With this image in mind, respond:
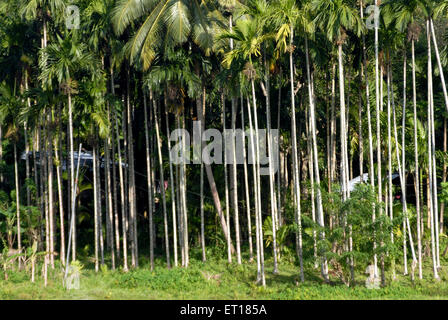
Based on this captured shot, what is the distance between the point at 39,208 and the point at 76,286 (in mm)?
5343

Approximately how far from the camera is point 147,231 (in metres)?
25.8

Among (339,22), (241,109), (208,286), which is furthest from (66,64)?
(339,22)

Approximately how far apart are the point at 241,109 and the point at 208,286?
234 inches

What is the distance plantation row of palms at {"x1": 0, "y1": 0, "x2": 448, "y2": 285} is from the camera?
1791 cm

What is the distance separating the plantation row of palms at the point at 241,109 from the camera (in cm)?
1791

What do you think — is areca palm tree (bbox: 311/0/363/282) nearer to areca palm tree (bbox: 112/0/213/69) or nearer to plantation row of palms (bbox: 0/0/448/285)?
plantation row of palms (bbox: 0/0/448/285)

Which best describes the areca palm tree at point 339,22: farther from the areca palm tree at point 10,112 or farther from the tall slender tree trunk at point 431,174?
the areca palm tree at point 10,112

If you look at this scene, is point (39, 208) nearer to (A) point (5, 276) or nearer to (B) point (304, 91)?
(A) point (5, 276)

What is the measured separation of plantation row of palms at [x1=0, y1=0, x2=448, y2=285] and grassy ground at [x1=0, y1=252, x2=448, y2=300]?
575 millimetres

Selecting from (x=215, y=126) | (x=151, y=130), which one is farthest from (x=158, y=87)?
(x=215, y=126)

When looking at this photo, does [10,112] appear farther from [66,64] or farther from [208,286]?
[208,286]

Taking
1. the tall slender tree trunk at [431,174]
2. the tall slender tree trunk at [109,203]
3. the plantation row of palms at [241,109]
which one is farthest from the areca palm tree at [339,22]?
the tall slender tree trunk at [109,203]

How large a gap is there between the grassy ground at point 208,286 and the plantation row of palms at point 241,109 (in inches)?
22.6

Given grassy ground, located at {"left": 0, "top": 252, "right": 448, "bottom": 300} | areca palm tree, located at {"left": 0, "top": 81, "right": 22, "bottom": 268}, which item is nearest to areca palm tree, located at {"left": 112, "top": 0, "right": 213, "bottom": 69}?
areca palm tree, located at {"left": 0, "top": 81, "right": 22, "bottom": 268}
